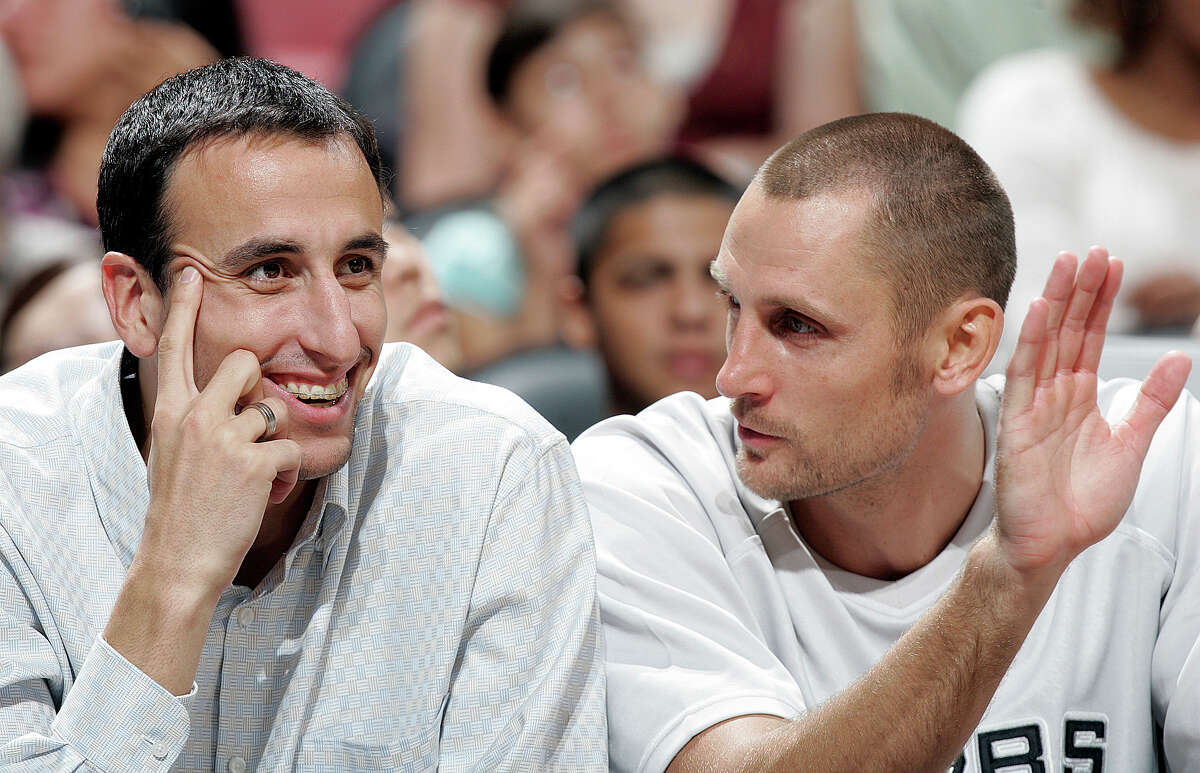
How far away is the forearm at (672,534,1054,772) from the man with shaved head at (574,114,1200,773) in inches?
3.1

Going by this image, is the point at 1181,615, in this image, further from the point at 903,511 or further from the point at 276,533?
the point at 276,533

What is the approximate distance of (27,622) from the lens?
135 centimetres

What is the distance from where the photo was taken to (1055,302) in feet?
4.30

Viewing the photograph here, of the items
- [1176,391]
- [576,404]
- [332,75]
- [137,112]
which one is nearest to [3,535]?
[137,112]

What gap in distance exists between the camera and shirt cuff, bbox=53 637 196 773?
1.23 metres

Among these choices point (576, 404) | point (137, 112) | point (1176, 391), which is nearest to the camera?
point (1176, 391)

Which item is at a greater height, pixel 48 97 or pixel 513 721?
pixel 48 97

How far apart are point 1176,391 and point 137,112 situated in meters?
1.13

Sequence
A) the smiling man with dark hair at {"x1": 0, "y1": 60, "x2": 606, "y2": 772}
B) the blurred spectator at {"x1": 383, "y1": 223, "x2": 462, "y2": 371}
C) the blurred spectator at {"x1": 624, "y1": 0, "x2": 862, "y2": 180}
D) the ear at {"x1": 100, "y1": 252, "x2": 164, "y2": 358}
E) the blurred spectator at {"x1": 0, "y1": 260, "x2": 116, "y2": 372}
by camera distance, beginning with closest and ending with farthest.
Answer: the smiling man with dark hair at {"x1": 0, "y1": 60, "x2": 606, "y2": 772} < the ear at {"x1": 100, "y1": 252, "x2": 164, "y2": 358} < the blurred spectator at {"x1": 383, "y1": 223, "x2": 462, "y2": 371} < the blurred spectator at {"x1": 0, "y1": 260, "x2": 116, "y2": 372} < the blurred spectator at {"x1": 624, "y1": 0, "x2": 862, "y2": 180}

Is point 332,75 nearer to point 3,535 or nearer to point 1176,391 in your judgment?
point 3,535

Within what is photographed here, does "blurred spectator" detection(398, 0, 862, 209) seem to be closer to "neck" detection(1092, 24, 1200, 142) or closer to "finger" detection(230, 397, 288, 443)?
"neck" detection(1092, 24, 1200, 142)

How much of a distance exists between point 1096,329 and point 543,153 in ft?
9.72

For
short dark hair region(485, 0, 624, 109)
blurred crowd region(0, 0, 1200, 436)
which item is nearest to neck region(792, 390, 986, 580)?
blurred crowd region(0, 0, 1200, 436)

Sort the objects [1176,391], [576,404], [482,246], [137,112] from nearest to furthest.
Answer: [1176,391], [137,112], [576,404], [482,246]
